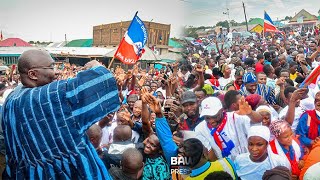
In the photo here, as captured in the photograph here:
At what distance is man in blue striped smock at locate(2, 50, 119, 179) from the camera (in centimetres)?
159

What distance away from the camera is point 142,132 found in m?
3.50

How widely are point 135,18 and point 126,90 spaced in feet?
3.75

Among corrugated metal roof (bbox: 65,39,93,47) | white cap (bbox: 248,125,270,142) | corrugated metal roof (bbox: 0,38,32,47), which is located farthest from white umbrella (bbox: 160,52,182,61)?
corrugated metal roof (bbox: 0,38,32,47)

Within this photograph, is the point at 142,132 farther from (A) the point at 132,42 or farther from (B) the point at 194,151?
(A) the point at 132,42

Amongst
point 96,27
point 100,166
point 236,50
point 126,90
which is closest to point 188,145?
point 100,166

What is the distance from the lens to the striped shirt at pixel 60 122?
5.21 feet

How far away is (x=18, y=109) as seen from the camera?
163cm

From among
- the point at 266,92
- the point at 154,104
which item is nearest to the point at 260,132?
the point at 154,104

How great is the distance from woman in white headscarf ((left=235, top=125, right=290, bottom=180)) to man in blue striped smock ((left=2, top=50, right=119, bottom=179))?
1.33 meters

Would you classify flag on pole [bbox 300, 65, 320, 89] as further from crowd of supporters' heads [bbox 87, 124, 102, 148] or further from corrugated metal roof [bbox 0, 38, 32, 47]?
corrugated metal roof [bbox 0, 38, 32, 47]

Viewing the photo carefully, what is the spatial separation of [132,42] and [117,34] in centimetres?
3398

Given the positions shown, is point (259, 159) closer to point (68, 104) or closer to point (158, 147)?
point (158, 147)

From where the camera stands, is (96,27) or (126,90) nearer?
(126,90)

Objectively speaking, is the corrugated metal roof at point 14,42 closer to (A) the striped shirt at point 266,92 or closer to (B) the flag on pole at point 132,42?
(B) the flag on pole at point 132,42
